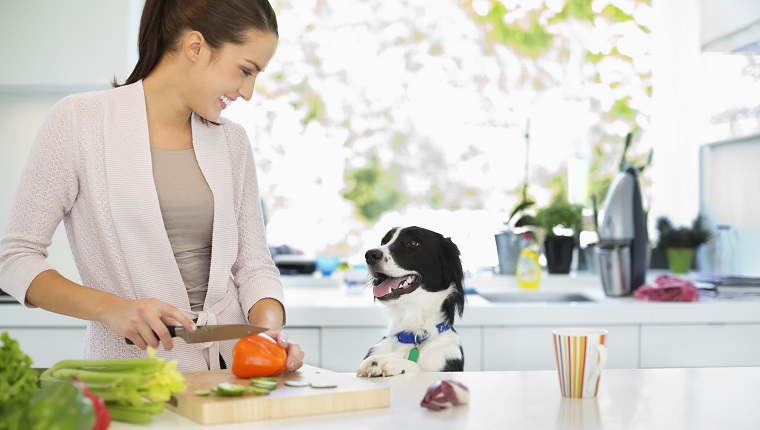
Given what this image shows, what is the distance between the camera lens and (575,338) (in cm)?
133

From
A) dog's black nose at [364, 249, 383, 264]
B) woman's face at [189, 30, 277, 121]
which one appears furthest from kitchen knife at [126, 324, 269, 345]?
dog's black nose at [364, 249, 383, 264]

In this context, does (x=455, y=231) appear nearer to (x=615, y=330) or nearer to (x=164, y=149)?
(x=615, y=330)

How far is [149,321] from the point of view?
133 cm

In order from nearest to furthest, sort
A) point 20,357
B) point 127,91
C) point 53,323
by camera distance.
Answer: point 20,357 → point 127,91 → point 53,323

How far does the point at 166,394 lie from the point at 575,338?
64 centimetres

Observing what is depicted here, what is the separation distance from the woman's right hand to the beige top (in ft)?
1.05

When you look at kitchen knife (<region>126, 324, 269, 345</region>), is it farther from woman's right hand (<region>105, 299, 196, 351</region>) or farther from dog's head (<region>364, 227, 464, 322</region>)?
dog's head (<region>364, 227, 464, 322</region>)

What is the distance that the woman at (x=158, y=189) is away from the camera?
155 cm

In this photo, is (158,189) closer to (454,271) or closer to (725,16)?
(454,271)

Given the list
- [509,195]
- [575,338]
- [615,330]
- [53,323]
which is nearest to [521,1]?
[509,195]

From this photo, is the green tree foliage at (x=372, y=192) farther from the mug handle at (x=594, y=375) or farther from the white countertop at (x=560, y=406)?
the mug handle at (x=594, y=375)

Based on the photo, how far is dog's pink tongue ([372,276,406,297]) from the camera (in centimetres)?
234

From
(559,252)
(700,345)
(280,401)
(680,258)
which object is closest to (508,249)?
(559,252)

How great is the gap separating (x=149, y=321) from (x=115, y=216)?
13.8 inches
